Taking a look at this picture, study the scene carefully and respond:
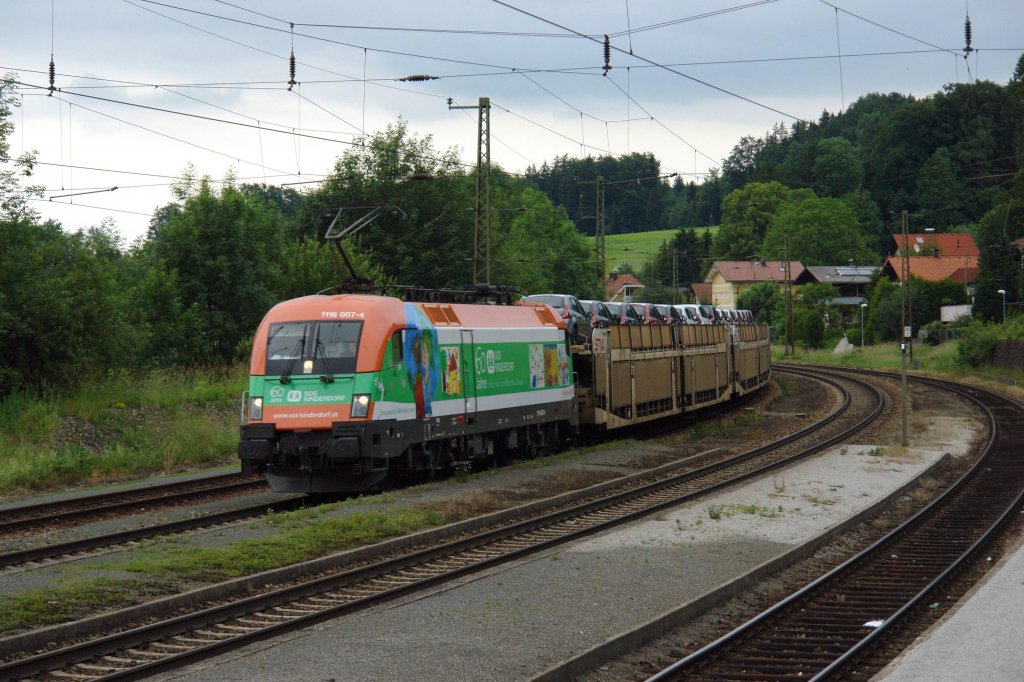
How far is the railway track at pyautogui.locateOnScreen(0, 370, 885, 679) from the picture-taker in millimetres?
8930

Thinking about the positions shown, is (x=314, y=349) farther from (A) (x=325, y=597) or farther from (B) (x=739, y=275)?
(B) (x=739, y=275)

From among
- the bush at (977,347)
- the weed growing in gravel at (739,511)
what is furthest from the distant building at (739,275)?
the weed growing in gravel at (739,511)

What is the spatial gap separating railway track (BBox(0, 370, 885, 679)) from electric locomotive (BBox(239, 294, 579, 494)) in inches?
122

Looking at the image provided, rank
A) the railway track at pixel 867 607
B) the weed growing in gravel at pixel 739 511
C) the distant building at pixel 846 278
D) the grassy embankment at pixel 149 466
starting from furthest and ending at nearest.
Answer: the distant building at pixel 846 278
the weed growing in gravel at pixel 739 511
the grassy embankment at pixel 149 466
the railway track at pixel 867 607

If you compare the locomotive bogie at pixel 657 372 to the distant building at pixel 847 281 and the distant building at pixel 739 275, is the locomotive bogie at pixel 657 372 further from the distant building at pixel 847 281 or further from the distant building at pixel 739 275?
the distant building at pixel 739 275

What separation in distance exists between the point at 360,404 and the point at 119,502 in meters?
4.33

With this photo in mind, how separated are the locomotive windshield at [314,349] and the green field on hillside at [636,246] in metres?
134

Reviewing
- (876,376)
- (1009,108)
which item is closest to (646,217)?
(1009,108)

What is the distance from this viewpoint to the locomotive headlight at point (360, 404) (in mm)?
18047

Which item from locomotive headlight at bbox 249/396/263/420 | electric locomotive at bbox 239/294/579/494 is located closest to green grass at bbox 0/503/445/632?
electric locomotive at bbox 239/294/579/494

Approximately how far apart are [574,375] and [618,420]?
9.01 ft

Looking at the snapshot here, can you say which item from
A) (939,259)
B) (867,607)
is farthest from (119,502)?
(939,259)

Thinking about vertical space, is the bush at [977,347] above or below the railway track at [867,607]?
above

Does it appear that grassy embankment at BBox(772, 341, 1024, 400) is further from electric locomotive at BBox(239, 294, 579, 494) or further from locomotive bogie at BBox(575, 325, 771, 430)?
electric locomotive at BBox(239, 294, 579, 494)
